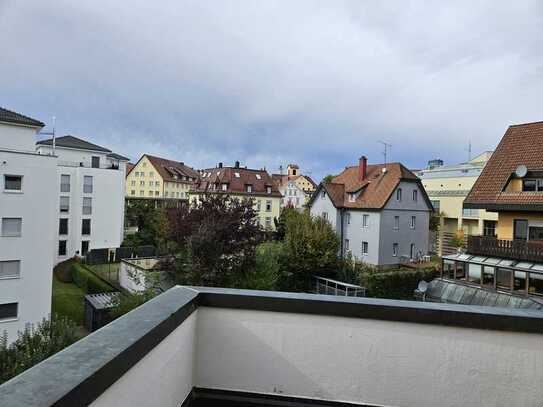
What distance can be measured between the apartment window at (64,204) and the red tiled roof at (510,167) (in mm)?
33514

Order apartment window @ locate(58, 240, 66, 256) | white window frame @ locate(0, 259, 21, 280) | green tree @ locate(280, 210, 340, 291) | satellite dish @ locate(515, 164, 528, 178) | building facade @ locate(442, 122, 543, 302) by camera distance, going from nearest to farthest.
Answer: building facade @ locate(442, 122, 543, 302) → satellite dish @ locate(515, 164, 528, 178) → white window frame @ locate(0, 259, 21, 280) → green tree @ locate(280, 210, 340, 291) → apartment window @ locate(58, 240, 66, 256)

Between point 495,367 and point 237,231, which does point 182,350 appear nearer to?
point 495,367

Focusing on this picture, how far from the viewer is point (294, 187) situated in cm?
5553

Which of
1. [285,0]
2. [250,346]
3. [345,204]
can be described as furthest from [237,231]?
[345,204]

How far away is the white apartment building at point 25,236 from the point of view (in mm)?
19344

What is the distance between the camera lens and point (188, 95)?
2317cm

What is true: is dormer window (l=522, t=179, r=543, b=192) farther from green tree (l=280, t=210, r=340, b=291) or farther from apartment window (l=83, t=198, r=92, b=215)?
apartment window (l=83, t=198, r=92, b=215)

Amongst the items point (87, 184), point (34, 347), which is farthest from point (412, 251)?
point (87, 184)

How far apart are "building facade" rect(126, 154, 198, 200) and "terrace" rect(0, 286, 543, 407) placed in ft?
218

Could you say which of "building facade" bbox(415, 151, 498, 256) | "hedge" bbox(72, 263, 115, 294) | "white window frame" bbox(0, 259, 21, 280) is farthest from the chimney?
"white window frame" bbox(0, 259, 21, 280)

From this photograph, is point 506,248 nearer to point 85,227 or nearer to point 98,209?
point 98,209

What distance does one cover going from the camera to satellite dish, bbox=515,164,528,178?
1634 cm

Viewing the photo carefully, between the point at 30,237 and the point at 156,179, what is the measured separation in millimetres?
49458

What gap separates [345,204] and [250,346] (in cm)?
2826
